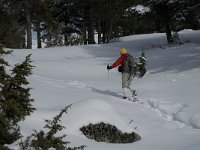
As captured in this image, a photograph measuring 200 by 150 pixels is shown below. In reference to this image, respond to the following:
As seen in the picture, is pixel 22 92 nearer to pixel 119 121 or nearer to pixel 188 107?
pixel 119 121

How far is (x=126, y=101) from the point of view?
1441 cm

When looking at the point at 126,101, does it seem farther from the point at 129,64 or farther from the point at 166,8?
the point at 166,8

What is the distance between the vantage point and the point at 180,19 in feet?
88.5

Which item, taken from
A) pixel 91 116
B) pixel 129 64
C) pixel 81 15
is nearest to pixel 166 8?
pixel 129 64

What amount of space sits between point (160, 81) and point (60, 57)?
11.1 m

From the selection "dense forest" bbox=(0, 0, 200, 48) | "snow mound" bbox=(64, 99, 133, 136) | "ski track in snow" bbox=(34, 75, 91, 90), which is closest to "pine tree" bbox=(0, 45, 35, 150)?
"snow mound" bbox=(64, 99, 133, 136)

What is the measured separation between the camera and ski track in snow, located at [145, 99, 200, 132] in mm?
11624

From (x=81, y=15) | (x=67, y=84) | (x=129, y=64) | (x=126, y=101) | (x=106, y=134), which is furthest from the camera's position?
(x=81, y=15)

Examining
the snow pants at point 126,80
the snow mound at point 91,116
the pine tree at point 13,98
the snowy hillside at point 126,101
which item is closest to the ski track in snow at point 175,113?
the snowy hillside at point 126,101

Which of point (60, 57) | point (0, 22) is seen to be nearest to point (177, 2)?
point (60, 57)

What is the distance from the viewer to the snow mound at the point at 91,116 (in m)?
9.76

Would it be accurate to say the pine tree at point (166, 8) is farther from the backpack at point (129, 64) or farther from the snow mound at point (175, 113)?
the snow mound at point (175, 113)

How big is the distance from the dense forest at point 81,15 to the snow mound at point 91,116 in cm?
1041

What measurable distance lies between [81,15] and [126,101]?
2894 centimetres
